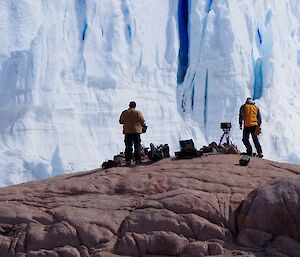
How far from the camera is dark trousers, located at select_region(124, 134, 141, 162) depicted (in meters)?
8.02

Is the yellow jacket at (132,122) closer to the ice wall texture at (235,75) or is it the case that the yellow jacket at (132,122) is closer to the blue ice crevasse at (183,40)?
the ice wall texture at (235,75)

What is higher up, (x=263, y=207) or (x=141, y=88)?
(x=141, y=88)

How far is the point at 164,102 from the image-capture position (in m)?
14.2

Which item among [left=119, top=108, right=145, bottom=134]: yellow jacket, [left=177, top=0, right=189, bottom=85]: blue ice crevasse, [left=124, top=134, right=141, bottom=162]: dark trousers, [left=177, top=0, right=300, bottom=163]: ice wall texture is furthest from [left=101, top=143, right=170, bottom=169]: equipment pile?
[left=177, top=0, right=189, bottom=85]: blue ice crevasse

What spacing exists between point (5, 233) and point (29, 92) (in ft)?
20.1

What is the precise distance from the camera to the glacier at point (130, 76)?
12414 millimetres

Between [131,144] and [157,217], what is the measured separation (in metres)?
1.90

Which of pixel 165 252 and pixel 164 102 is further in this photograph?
pixel 164 102

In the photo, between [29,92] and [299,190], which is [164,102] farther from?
[299,190]

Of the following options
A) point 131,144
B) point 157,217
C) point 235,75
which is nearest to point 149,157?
point 131,144

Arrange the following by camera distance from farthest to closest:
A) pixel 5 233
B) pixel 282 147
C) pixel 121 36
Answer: pixel 282 147, pixel 121 36, pixel 5 233

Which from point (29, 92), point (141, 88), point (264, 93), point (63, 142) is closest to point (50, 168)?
point (63, 142)

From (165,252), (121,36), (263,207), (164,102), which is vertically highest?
(121,36)

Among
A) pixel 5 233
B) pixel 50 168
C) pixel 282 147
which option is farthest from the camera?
pixel 282 147
